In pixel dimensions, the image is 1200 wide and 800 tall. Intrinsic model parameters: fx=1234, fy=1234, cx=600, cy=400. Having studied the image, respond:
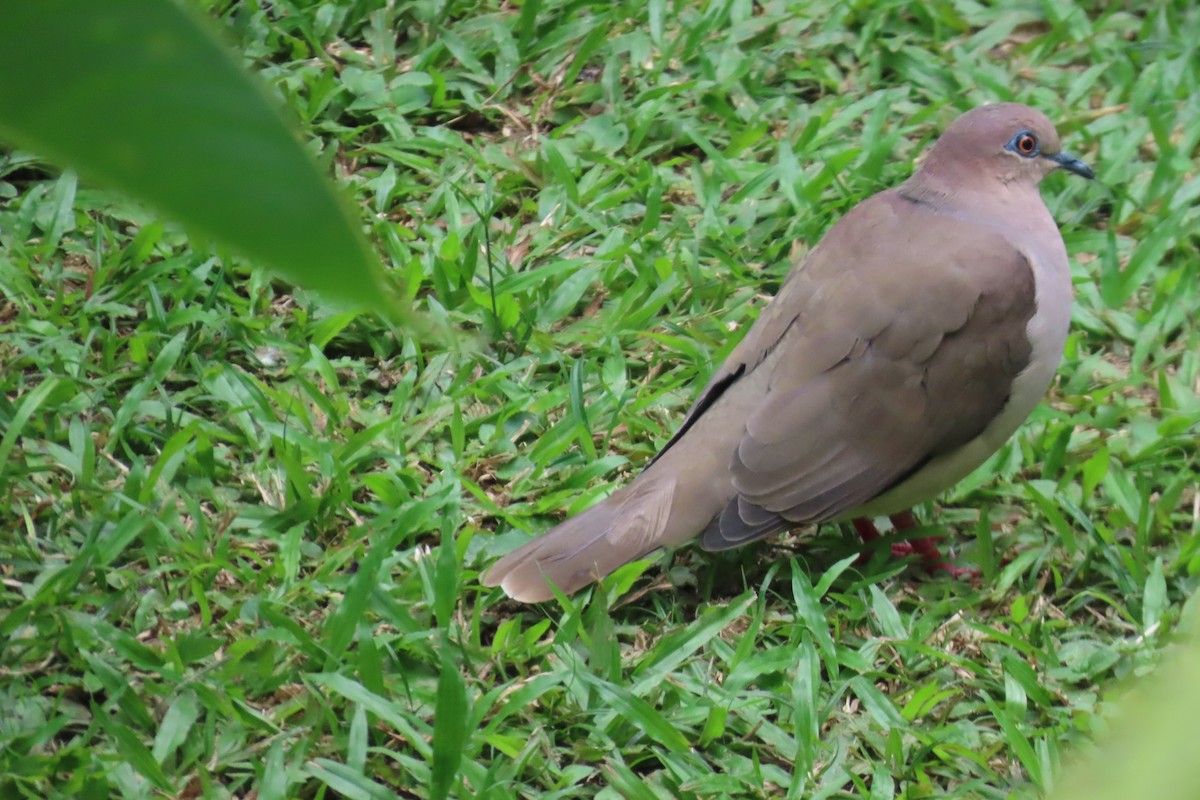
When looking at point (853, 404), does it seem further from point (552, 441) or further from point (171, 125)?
point (171, 125)

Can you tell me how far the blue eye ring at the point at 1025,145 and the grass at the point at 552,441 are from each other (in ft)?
2.63

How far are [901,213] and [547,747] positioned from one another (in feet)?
6.68

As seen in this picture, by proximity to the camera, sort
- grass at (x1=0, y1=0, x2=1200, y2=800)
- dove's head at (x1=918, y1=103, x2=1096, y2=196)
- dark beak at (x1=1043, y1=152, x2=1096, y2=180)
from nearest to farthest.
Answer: grass at (x1=0, y1=0, x2=1200, y2=800)
dove's head at (x1=918, y1=103, x2=1096, y2=196)
dark beak at (x1=1043, y1=152, x2=1096, y2=180)

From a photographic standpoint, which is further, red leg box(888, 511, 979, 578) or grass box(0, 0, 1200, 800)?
red leg box(888, 511, 979, 578)

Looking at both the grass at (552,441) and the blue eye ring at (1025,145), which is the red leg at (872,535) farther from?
the blue eye ring at (1025,145)

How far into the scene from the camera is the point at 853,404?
3666 millimetres

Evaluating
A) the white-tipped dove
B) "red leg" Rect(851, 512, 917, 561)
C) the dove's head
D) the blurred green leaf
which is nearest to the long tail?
the white-tipped dove

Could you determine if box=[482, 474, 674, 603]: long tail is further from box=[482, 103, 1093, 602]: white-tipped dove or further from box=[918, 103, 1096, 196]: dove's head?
box=[918, 103, 1096, 196]: dove's head

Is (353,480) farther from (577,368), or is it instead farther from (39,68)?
(39,68)

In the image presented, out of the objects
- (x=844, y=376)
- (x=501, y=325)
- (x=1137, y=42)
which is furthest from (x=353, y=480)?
(x=1137, y=42)

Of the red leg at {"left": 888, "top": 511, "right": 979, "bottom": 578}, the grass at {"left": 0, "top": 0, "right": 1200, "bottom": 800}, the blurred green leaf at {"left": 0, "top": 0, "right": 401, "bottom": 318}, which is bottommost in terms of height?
the red leg at {"left": 888, "top": 511, "right": 979, "bottom": 578}

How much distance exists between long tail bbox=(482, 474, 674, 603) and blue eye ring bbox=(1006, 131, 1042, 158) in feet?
5.59

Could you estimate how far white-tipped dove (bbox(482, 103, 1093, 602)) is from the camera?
3.56 m

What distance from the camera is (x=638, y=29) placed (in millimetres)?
5664
